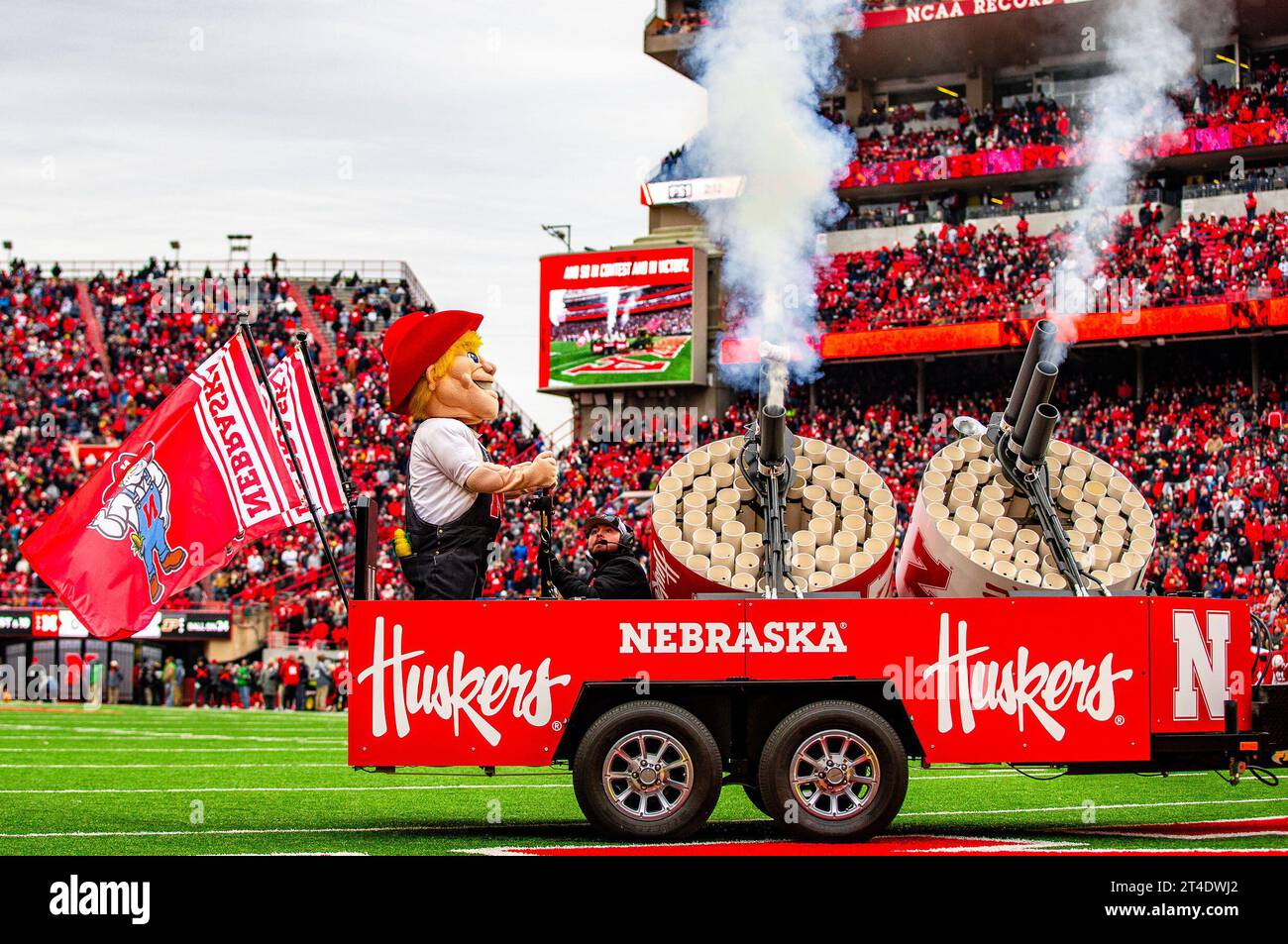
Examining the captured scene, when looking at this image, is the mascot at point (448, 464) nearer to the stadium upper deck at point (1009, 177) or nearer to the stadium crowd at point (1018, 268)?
the stadium upper deck at point (1009, 177)

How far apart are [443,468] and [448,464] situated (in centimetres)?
6

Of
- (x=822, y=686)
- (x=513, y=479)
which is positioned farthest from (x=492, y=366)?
(x=822, y=686)

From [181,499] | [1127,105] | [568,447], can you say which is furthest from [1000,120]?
[181,499]

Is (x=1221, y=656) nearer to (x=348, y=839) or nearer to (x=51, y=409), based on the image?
(x=348, y=839)

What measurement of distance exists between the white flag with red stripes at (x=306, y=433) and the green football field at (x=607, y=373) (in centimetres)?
3270

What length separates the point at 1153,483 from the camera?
3459 cm

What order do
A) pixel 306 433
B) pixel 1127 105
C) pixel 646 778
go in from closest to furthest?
1. pixel 646 778
2. pixel 306 433
3. pixel 1127 105

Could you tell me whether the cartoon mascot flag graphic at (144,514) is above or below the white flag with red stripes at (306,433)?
below

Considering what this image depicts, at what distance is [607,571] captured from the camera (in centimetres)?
1088

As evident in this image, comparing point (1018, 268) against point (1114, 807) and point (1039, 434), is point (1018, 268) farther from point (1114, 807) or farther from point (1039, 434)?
point (1039, 434)

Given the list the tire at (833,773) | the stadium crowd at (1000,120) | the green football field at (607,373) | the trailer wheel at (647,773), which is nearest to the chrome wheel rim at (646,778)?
the trailer wheel at (647,773)

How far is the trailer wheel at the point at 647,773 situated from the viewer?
979cm

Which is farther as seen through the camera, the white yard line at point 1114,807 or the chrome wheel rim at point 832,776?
the white yard line at point 1114,807
